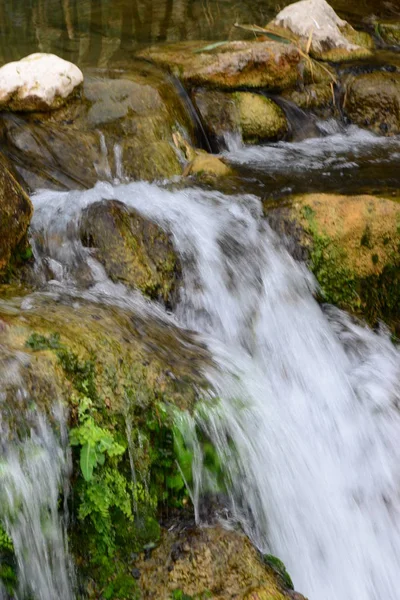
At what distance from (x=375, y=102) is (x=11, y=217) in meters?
5.08

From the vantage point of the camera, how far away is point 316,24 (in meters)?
8.79

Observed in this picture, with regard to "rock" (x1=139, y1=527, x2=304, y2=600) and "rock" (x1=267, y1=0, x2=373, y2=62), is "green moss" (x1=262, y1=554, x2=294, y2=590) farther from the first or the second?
Answer: "rock" (x1=267, y1=0, x2=373, y2=62)

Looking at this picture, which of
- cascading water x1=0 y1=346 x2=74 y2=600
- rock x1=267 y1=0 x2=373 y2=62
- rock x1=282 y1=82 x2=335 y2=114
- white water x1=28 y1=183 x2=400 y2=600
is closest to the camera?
cascading water x1=0 y1=346 x2=74 y2=600

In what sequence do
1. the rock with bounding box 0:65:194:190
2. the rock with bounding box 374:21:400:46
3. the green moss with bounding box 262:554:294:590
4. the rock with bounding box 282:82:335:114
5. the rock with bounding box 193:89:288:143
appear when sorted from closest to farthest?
the green moss with bounding box 262:554:294:590
the rock with bounding box 0:65:194:190
the rock with bounding box 193:89:288:143
the rock with bounding box 282:82:335:114
the rock with bounding box 374:21:400:46

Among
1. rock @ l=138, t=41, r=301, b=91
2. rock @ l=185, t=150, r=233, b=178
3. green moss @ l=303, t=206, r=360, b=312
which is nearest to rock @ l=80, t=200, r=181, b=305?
green moss @ l=303, t=206, r=360, b=312

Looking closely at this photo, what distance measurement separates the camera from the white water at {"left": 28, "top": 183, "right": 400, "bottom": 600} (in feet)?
11.4

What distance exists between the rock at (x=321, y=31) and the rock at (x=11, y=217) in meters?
5.39

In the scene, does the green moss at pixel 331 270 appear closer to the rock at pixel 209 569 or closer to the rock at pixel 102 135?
the rock at pixel 102 135

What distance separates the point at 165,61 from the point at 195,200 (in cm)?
275

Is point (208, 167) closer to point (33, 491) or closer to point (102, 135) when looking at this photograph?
point (102, 135)

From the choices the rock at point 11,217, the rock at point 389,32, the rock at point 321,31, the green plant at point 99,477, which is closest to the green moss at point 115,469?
the green plant at point 99,477

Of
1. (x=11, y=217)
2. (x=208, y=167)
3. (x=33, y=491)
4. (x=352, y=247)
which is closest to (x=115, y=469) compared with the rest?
(x=33, y=491)

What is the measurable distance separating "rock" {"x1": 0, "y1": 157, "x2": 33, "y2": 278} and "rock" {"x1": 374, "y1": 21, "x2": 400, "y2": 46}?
22.7 ft

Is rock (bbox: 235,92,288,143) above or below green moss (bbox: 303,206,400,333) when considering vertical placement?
above
